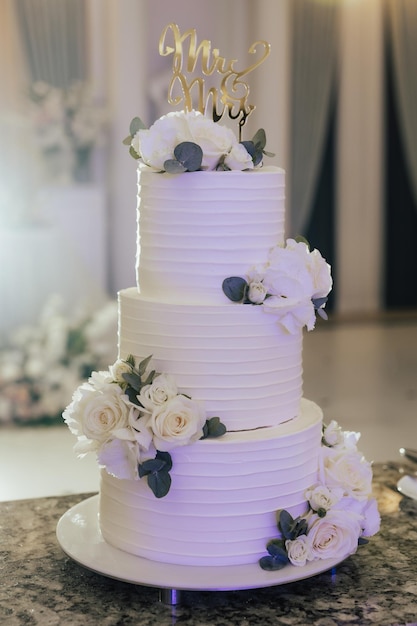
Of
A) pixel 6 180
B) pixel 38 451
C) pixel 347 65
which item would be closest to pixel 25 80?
pixel 6 180

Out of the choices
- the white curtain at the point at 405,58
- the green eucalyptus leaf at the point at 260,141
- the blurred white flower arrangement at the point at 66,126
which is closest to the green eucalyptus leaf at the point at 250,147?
the green eucalyptus leaf at the point at 260,141

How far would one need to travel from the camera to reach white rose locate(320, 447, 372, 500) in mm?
2650

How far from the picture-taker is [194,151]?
7.93 feet

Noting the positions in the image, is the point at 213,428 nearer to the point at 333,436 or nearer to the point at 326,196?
the point at 333,436

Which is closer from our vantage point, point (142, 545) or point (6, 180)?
point (142, 545)

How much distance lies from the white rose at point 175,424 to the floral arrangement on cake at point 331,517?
1.16 ft

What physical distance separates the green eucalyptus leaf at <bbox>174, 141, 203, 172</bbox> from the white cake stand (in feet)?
3.33

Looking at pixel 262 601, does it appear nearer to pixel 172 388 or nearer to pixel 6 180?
pixel 172 388

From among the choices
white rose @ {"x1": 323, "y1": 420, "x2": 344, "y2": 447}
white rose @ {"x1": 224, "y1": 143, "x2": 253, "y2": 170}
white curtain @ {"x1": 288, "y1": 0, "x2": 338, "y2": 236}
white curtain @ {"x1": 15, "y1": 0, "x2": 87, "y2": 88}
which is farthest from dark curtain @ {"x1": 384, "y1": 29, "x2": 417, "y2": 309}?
white rose @ {"x1": 224, "y1": 143, "x2": 253, "y2": 170}

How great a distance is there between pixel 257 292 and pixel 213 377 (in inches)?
9.6

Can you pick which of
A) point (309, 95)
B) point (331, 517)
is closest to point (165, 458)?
point (331, 517)

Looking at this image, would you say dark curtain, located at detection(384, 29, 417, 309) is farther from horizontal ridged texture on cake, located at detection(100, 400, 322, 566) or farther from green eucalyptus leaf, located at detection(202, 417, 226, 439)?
green eucalyptus leaf, located at detection(202, 417, 226, 439)

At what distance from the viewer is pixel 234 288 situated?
2.45 meters

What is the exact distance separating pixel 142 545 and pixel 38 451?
3356 millimetres
